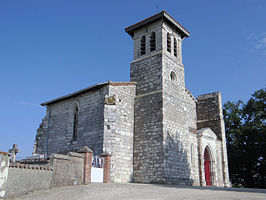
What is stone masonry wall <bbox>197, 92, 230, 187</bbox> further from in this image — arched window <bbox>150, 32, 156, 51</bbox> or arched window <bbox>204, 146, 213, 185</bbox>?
arched window <bbox>150, 32, 156, 51</bbox>

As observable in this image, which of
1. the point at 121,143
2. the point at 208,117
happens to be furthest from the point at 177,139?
the point at 208,117

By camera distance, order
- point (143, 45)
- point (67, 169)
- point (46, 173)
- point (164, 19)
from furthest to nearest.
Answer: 1. point (143, 45)
2. point (164, 19)
3. point (67, 169)
4. point (46, 173)

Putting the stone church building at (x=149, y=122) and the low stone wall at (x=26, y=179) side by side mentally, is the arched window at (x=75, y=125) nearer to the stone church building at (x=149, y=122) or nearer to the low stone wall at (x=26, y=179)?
the stone church building at (x=149, y=122)

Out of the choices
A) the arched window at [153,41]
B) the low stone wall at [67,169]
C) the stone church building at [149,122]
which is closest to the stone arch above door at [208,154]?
the stone church building at [149,122]

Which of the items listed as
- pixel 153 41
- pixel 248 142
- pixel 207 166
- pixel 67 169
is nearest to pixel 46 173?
pixel 67 169

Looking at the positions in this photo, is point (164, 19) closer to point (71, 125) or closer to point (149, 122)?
point (149, 122)

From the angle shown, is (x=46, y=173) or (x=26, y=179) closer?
(x=26, y=179)

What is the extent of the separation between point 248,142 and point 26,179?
23809mm

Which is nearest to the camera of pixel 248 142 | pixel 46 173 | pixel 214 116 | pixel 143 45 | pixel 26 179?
pixel 26 179

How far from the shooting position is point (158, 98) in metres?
18.0

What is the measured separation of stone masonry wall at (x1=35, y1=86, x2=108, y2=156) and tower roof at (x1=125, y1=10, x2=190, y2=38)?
6298 millimetres

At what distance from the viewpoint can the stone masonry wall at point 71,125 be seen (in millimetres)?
17522

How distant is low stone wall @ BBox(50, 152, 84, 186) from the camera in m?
11.8

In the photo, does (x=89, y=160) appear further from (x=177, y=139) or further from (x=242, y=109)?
(x=242, y=109)
